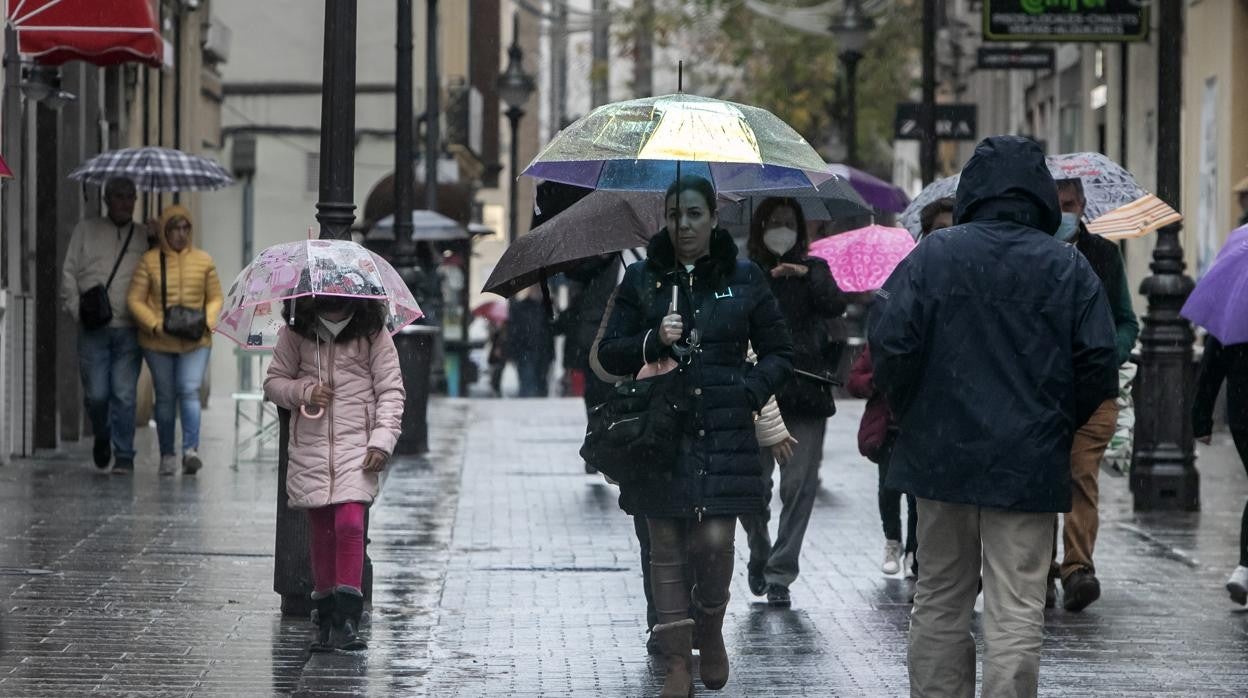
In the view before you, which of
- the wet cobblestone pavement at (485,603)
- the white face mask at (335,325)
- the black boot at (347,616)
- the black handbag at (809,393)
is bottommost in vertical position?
the wet cobblestone pavement at (485,603)

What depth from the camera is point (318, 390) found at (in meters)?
8.46

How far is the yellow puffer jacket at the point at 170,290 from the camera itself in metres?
14.9

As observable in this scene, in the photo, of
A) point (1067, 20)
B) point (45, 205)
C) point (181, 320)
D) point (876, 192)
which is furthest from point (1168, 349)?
point (45, 205)

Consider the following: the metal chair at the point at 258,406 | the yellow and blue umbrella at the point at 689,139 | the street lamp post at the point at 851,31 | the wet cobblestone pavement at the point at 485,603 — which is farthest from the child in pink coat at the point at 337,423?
the street lamp post at the point at 851,31

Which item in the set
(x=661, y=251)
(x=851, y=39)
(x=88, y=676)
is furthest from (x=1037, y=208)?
(x=851, y=39)

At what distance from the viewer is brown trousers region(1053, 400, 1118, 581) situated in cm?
Result: 943

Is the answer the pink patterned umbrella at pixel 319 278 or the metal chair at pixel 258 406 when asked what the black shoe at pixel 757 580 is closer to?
the pink patterned umbrella at pixel 319 278

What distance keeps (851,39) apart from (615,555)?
1661 cm

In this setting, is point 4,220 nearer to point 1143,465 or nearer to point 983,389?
point 1143,465

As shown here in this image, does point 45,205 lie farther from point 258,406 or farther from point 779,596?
point 779,596

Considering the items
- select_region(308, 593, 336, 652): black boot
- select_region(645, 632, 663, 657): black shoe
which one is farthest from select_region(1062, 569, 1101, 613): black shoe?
select_region(308, 593, 336, 652): black boot

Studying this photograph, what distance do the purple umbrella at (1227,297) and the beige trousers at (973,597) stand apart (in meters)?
2.81

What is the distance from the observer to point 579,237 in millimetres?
8977

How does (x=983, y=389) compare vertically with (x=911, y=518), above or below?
above
